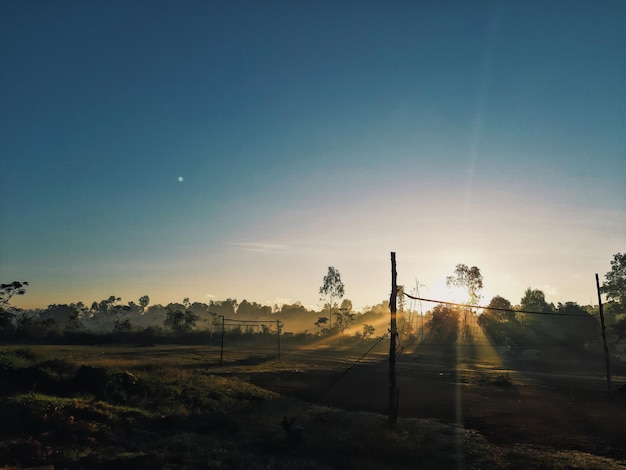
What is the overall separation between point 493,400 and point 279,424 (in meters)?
14.9

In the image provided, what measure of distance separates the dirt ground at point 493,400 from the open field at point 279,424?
0.40ft

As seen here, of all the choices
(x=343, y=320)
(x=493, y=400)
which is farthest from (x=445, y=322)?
(x=493, y=400)

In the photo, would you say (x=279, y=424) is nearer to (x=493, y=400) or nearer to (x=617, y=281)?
(x=493, y=400)

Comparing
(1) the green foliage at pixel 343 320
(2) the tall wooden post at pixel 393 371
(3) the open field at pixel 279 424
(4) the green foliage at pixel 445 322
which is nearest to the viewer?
(3) the open field at pixel 279 424

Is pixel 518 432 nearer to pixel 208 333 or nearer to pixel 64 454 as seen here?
pixel 64 454

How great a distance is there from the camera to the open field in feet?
42.5

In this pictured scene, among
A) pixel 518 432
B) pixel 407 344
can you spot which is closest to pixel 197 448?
pixel 518 432

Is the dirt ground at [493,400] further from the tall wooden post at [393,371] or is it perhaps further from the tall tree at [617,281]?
the tall tree at [617,281]

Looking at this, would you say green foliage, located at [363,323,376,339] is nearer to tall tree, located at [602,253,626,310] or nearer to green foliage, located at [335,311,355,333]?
green foliage, located at [335,311,355,333]

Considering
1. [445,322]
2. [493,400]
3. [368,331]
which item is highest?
[445,322]

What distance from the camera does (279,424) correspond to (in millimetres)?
17766

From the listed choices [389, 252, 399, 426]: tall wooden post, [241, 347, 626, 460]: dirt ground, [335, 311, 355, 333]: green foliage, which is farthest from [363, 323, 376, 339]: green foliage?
[389, 252, 399, 426]: tall wooden post

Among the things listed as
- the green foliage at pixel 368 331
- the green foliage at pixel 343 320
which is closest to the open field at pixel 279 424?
the green foliage at pixel 368 331

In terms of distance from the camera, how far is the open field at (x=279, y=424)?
13.0 m
